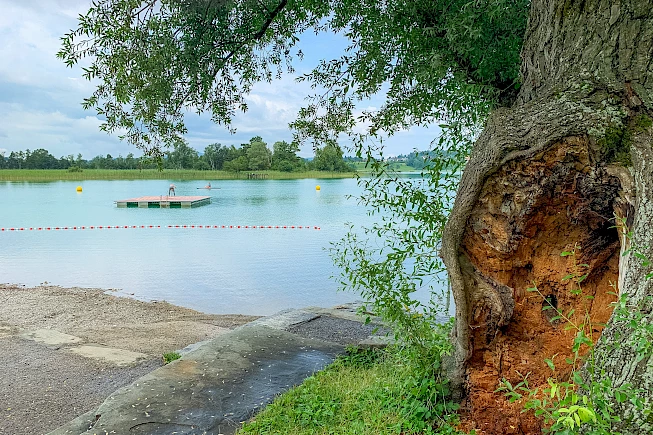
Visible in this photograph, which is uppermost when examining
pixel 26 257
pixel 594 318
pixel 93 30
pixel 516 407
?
pixel 93 30

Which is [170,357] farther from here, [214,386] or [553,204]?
[553,204]

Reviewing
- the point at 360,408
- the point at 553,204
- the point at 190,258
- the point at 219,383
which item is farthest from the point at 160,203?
the point at 553,204

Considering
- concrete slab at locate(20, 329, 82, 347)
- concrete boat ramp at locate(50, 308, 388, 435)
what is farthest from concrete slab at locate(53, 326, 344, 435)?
concrete slab at locate(20, 329, 82, 347)

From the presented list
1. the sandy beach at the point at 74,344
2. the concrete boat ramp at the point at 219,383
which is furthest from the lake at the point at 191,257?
the concrete boat ramp at the point at 219,383

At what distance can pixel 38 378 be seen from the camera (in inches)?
217

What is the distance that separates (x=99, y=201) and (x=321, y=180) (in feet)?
101

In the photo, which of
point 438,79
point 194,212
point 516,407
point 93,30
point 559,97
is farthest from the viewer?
point 194,212

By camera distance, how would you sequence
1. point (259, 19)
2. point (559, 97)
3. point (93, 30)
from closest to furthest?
point (559, 97)
point (93, 30)
point (259, 19)

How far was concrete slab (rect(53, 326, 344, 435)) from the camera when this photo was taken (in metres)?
3.77

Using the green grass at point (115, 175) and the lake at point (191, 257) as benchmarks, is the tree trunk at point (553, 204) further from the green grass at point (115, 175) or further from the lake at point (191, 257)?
the green grass at point (115, 175)

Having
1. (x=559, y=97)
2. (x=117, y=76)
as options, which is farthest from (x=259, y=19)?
(x=559, y=97)

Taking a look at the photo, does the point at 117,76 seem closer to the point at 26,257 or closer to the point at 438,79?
the point at 438,79

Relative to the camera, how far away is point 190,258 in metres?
15.8

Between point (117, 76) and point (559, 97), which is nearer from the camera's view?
point (559, 97)
